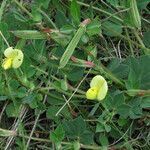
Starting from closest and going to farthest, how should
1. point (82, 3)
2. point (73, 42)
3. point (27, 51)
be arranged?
point (73, 42), point (27, 51), point (82, 3)

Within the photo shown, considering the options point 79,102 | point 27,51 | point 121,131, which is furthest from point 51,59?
point 121,131

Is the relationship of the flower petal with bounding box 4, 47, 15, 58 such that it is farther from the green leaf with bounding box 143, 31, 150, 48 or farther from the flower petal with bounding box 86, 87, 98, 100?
the green leaf with bounding box 143, 31, 150, 48

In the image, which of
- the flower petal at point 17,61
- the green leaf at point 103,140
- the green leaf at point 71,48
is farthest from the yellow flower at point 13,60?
the green leaf at point 103,140

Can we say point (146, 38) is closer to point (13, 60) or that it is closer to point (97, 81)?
point (97, 81)

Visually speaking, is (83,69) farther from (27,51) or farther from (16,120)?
(16,120)

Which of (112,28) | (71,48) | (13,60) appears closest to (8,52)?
(13,60)
